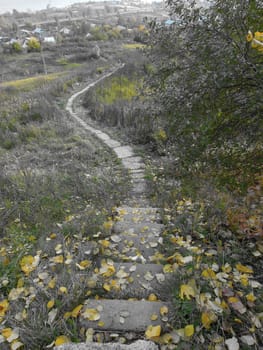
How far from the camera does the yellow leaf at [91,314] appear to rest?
1.87 meters

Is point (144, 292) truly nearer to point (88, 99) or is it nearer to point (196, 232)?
point (196, 232)

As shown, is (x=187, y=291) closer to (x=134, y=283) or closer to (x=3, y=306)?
(x=134, y=283)

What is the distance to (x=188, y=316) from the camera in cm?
184

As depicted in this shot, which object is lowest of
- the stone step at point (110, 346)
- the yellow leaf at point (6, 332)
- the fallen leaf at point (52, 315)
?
the yellow leaf at point (6, 332)

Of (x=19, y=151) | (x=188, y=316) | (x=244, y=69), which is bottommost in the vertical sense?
(x=19, y=151)

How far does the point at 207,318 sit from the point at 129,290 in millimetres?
693

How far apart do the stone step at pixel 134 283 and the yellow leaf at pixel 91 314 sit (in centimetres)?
23

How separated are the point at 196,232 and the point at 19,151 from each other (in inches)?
230

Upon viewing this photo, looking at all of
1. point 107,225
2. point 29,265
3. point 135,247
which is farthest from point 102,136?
point 29,265

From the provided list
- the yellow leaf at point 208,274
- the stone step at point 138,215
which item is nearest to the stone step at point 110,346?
the yellow leaf at point 208,274

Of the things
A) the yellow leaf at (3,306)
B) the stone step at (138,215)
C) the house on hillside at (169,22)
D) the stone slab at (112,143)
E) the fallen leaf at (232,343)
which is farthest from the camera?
the stone slab at (112,143)

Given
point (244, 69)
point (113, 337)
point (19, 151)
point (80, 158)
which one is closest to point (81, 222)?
point (113, 337)

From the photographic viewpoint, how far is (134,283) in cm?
228

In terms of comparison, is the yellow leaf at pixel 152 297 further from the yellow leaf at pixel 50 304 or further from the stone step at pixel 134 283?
the yellow leaf at pixel 50 304
